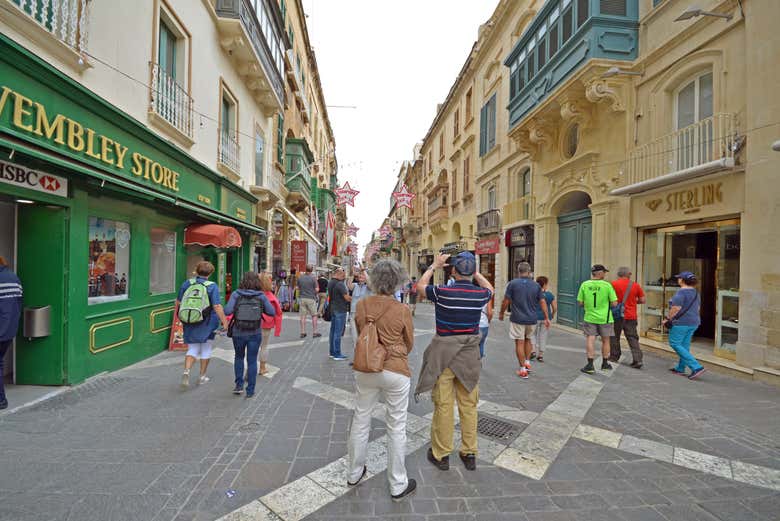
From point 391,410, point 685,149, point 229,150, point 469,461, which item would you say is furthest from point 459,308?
point 229,150

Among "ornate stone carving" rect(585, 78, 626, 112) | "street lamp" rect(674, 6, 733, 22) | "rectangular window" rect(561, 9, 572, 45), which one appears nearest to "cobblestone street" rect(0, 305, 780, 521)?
"street lamp" rect(674, 6, 733, 22)

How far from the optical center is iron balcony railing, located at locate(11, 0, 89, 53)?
4480 millimetres

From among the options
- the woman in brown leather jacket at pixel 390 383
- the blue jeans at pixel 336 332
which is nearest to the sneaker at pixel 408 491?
the woman in brown leather jacket at pixel 390 383

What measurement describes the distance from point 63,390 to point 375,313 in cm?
488

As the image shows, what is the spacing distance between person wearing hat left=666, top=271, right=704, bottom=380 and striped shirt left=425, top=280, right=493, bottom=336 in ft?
16.3

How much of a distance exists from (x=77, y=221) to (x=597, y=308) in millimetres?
8138

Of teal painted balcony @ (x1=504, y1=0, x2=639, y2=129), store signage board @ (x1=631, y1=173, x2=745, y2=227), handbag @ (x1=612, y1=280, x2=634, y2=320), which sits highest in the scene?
teal painted balcony @ (x1=504, y1=0, x2=639, y2=129)

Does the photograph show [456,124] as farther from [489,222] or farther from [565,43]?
[565,43]

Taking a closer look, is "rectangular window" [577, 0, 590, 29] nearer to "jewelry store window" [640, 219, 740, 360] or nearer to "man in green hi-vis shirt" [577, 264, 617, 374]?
"jewelry store window" [640, 219, 740, 360]

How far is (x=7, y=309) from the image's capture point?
4.31m

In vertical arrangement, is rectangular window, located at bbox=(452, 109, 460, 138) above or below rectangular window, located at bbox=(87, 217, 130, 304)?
above

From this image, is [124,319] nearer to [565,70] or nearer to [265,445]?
[265,445]

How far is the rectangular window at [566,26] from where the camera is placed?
34.2ft

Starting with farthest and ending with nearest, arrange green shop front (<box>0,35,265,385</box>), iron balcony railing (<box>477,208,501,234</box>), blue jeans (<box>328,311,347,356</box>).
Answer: iron balcony railing (<box>477,208,501,234</box>) → blue jeans (<box>328,311,347,356</box>) → green shop front (<box>0,35,265,385</box>)
